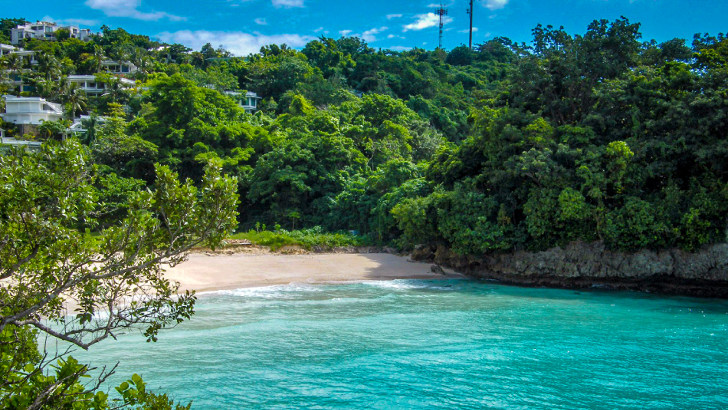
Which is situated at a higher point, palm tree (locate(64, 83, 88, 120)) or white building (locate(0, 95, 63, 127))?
palm tree (locate(64, 83, 88, 120))

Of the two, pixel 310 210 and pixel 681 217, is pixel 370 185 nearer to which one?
pixel 310 210

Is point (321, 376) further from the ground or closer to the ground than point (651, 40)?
closer to the ground

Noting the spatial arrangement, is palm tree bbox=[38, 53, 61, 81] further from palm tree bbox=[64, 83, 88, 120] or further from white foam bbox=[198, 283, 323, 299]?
white foam bbox=[198, 283, 323, 299]

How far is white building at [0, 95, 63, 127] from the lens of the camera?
46500 mm

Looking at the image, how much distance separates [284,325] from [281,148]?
605 inches

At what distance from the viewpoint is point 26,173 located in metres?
4.85

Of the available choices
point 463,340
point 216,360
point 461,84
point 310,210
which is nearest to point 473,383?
point 463,340

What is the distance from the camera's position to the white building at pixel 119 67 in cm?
6256

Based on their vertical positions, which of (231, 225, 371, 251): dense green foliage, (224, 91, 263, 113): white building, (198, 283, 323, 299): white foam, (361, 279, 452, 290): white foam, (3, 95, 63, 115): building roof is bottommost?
(198, 283, 323, 299): white foam

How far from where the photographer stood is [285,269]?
2155cm

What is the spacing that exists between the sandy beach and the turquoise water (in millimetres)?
1720

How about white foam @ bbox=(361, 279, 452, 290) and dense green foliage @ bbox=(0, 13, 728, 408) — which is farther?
white foam @ bbox=(361, 279, 452, 290)

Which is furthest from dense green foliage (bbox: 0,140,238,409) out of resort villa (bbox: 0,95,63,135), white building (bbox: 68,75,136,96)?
white building (bbox: 68,75,136,96)

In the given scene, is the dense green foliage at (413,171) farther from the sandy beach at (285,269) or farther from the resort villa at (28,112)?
the resort villa at (28,112)
